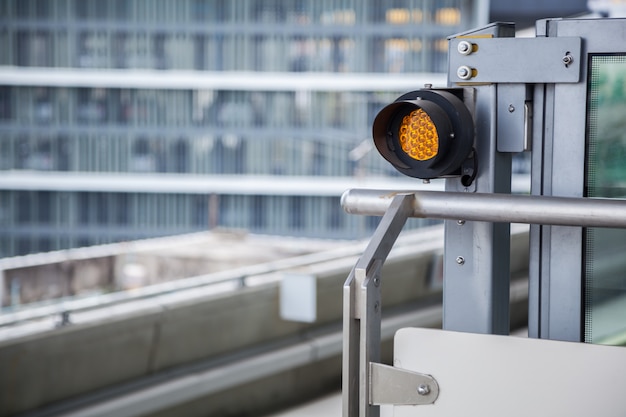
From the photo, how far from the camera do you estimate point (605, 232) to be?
0.93m

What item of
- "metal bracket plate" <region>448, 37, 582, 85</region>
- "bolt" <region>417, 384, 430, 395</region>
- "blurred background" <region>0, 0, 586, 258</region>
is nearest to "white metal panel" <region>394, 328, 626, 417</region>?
"bolt" <region>417, 384, 430, 395</region>

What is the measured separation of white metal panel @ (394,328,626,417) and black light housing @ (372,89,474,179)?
166 mm

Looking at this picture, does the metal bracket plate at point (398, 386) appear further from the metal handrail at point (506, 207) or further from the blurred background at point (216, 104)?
the blurred background at point (216, 104)

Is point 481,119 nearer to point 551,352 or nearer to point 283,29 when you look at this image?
point 551,352

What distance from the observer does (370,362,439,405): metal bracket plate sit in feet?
2.61

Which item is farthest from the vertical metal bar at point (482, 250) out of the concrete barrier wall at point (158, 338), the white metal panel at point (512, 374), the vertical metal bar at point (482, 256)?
the concrete barrier wall at point (158, 338)

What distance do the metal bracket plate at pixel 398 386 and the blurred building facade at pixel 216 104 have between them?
39.1 feet

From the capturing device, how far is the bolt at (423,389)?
83 centimetres

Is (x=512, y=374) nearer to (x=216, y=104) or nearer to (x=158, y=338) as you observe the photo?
(x=158, y=338)

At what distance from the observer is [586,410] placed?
2.64 feet

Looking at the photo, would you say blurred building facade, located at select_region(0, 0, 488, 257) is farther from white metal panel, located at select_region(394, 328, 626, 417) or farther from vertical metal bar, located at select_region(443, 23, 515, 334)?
white metal panel, located at select_region(394, 328, 626, 417)

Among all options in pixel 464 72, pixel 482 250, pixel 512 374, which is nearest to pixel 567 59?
pixel 464 72

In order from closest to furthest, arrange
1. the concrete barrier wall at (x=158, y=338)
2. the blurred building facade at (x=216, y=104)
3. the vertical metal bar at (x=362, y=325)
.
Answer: the vertical metal bar at (x=362, y=325) → the concrete barrier wall at (x=158, y=338) → the blurred building facade at (x=216, y=104)

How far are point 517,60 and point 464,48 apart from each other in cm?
6
